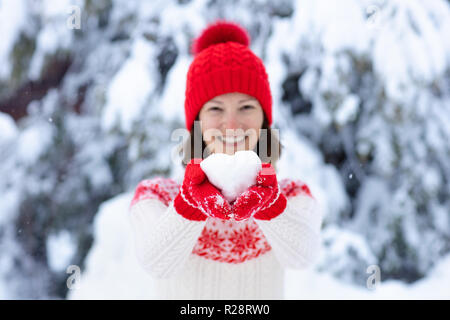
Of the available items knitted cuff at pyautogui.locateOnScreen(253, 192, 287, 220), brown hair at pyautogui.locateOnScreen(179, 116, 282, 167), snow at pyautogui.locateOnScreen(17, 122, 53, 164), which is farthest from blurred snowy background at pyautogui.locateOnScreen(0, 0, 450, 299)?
knitted cuff at pyautogui.locateOnScreen(253, 192, 287, 220)

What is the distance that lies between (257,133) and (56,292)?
1068 mm

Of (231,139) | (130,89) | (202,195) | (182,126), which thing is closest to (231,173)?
(202,195)

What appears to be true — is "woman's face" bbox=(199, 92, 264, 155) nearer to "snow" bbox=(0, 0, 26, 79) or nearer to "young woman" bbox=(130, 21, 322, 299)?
"young woman" bbox=(130, 21, 322, 299)

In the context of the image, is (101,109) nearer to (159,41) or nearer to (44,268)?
(159,41)

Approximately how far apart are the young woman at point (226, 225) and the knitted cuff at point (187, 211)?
3cm

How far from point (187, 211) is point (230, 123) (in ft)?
0.70

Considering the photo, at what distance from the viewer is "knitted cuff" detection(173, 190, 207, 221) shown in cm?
62

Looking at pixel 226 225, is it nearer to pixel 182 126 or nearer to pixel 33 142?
pixel 182 126

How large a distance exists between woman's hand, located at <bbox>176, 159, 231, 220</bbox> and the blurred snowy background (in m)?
0.77

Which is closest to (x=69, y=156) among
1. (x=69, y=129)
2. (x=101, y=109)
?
(x=69, y=129)

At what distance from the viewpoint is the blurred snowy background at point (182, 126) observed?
1.32 metres

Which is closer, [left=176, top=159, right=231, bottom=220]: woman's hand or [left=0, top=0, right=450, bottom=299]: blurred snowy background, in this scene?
[left=176, top=159, right=231, bottom=220]: woman's hand

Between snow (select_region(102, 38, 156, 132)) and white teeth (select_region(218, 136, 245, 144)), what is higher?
snow (select_region(102, 38, 156, 132))

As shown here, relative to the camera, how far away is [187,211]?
624 mm
